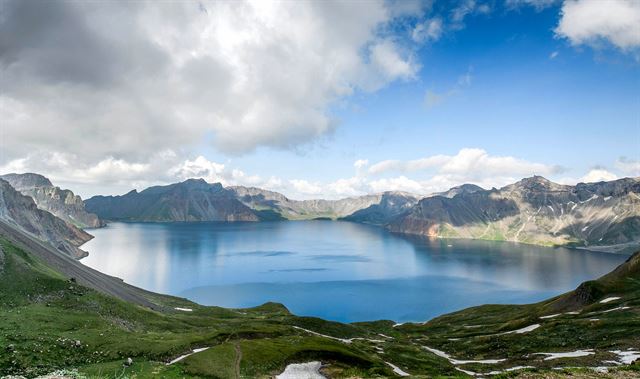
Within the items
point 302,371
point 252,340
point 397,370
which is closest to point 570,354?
point 397,370

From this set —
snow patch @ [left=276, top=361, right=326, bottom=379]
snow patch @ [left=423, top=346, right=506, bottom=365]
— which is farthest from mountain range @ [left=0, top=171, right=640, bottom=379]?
snow patch @ [left=276, top=361, right=326, bottom=379]

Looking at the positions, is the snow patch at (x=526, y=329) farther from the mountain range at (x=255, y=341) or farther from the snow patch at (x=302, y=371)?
the snow patch at (x=302, y=371)

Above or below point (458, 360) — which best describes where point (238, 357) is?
above

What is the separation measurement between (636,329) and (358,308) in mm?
110642

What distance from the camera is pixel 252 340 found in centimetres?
5862

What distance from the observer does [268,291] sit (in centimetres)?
19212

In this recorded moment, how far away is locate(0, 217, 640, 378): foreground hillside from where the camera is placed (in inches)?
1518

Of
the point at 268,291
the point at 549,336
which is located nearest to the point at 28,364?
the point at 549,336

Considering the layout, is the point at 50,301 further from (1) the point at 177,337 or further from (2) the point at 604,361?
(2) the point at 604,361

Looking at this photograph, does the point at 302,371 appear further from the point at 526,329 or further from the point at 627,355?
the point at 526,329

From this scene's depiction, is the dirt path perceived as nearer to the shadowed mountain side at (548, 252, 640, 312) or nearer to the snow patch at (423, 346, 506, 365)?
the snow patch at (423, 346, 506, 365)

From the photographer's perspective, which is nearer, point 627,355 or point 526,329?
point 627,355

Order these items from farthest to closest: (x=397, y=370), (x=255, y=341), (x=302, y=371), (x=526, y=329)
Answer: (x=526, y=329) < (x=397, y=370) < (x=255, y=341) < (x=302, y=371)

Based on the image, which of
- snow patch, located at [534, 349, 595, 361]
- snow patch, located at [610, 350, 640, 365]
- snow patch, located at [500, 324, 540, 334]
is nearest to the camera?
snow patch, located at [610, 350, 640, 365]
